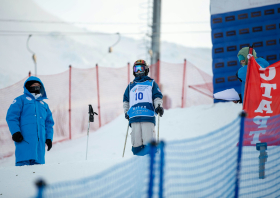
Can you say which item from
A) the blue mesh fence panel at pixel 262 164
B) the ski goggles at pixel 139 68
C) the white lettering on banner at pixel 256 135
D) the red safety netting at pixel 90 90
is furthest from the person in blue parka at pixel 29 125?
the red safety netting at pixel 90 90

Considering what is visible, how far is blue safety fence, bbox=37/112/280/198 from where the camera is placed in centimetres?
237

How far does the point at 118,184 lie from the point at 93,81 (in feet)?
27.1

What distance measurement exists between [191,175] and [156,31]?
9863 millimetres

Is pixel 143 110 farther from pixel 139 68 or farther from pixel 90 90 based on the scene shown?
pixel 90 90

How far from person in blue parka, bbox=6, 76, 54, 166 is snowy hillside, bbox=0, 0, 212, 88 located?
33.0 m

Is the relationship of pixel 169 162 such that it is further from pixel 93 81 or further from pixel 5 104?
pixel 93 81

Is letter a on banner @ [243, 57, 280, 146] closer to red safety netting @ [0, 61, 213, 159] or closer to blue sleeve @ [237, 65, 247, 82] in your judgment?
blue sleeve @ [237, 65, 247, 82]

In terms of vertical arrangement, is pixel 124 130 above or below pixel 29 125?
below

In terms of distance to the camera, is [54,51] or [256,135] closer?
[256,135]

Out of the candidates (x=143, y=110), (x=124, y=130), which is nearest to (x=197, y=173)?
(x=143, y=110)

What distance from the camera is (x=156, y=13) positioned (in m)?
12.6

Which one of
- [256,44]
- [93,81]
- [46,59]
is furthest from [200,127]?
[46,59]

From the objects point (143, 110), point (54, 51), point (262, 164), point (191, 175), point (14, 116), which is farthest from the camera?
point (54, 51)

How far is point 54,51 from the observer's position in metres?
56.2
